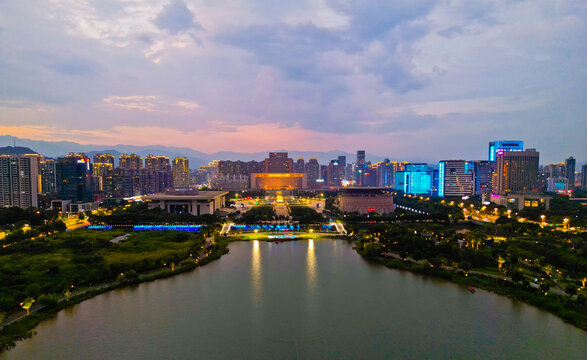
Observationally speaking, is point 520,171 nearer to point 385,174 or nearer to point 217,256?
point 385,174

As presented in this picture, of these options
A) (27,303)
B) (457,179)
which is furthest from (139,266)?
(457,179)

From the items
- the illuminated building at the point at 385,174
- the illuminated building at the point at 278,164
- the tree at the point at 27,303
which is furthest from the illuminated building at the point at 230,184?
the tree at the point at 27,303

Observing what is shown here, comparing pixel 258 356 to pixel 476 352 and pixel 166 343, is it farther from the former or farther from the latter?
pixel 476 352

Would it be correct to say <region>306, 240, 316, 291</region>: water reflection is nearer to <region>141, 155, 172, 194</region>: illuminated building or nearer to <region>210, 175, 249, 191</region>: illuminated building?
<region>141, 155, 172, 194</region>: illuminated building

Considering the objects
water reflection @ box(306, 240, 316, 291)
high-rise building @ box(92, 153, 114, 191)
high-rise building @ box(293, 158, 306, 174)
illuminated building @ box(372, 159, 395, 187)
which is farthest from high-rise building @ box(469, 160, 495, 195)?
high-rise building @ box(92, 153, 114, 191)

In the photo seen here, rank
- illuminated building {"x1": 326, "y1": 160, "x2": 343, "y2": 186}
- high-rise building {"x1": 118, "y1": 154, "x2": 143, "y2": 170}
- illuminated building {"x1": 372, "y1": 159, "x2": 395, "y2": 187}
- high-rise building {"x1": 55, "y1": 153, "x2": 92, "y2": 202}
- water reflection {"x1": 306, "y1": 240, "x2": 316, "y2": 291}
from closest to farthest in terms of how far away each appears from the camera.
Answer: water reflection {"x1": 306, "y1": 240, "x2": 316, "y2": 291}
high-rise building {"x1": 55, "y1": 153, "x2": 92, "y2": 202}
high-rise building {"x1": 118, "y1": 154, "x2": 143, "y2": 170}
illuminated building {"x1": 372, "y1": 159, "x2": 395, "y2": 187}
illuminated building {"x1": 326, "y1": 160, "x2": 343, "y2": 186}

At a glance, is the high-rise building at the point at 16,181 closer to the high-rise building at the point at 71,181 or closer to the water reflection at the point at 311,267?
the high-rise building at the point at 71,181

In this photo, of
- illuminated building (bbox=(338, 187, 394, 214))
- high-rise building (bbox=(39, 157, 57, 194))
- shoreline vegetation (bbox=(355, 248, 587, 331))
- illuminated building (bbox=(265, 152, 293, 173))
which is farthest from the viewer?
illuminated building (bbox=(265, 152, 293, 173))
